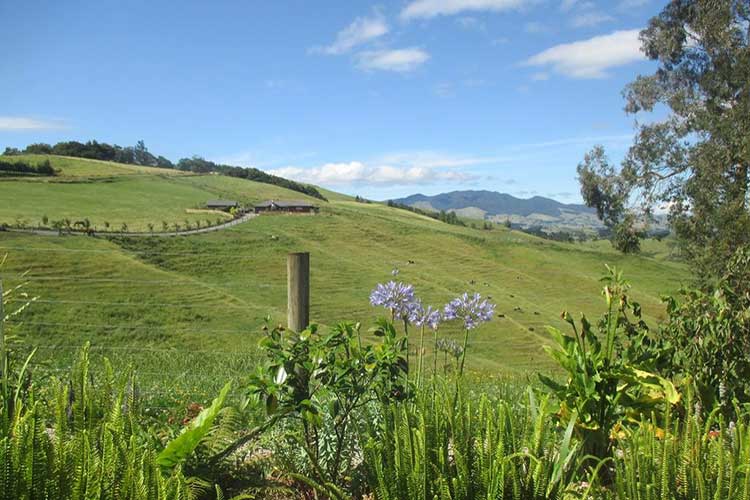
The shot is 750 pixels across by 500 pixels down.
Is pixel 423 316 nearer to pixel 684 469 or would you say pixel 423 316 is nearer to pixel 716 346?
pixel 684 469

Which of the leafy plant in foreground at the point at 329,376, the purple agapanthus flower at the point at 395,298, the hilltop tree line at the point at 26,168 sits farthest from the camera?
the hilltop tree line at the point at 26,168

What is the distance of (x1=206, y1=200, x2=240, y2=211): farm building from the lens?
52603 mm

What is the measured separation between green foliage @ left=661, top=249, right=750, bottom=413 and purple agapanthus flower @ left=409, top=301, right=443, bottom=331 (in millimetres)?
1506

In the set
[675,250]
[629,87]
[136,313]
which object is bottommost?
[136,313]

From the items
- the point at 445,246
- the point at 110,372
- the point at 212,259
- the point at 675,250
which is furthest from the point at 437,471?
the point at 445,246

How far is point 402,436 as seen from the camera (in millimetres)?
2105

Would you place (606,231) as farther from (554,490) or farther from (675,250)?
(554,490)

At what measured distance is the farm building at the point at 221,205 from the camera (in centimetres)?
5260

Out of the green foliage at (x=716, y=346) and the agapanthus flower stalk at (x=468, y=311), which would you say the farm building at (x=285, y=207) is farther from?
the agapanthus flower stalk at (x=468, y=311)

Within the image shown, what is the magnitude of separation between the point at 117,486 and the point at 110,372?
564 millimetres

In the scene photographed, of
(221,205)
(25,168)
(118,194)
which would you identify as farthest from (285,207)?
(25,168)

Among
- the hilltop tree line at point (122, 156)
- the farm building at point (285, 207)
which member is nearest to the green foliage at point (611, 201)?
the farm building at point (285, 207)

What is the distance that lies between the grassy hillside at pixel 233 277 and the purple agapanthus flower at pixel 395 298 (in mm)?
2627

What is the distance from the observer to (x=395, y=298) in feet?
10.6
